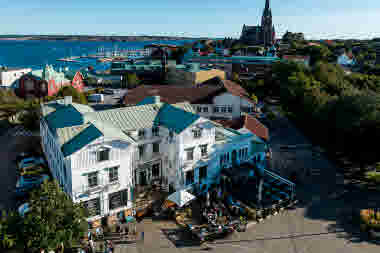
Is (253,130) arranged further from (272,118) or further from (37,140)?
(37,140)

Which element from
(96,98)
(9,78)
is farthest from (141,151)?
(9,78)

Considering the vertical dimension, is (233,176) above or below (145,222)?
above

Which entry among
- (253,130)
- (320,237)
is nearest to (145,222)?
(320,237)

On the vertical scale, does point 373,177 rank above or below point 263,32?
below

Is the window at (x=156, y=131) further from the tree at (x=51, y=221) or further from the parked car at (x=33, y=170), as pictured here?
the parked car at (x=33, y=170)

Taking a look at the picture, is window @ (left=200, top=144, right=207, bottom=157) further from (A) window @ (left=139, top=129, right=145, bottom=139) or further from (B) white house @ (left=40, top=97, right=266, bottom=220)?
(A) window @ (left=139, top=129, right=145, bottom=139)

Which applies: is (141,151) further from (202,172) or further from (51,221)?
(51,221)
